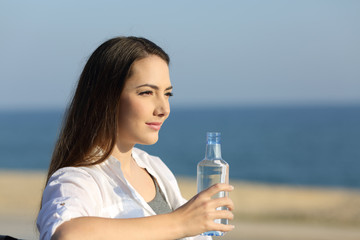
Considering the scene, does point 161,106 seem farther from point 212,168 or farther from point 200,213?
point 200,213

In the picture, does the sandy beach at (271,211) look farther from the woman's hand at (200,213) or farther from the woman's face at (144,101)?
the woman's hand at (200,213)

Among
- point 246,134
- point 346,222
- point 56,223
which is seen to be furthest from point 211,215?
point 246,134

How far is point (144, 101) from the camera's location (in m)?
2.09

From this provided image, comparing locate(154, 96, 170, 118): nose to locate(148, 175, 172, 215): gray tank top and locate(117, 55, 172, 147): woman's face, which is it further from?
locate(148, 175, 172, 215): gray tank top

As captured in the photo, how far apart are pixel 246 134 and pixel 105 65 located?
57.5 metres

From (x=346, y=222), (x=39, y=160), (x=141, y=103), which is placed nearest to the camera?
(x=141, y=103)

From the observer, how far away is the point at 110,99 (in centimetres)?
212

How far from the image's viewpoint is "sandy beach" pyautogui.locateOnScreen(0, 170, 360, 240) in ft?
26.0

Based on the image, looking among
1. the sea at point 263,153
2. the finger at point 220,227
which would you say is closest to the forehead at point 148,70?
the finger at point 220,227

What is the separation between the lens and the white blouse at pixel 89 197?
1729 millimetres

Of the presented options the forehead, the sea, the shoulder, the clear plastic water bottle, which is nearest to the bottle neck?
the clear plastic water bottle

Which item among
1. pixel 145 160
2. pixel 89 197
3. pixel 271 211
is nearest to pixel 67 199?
pixel 89 197

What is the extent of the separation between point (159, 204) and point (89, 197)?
51cm

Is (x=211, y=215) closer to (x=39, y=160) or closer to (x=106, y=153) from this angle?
(x=106, y=153)
